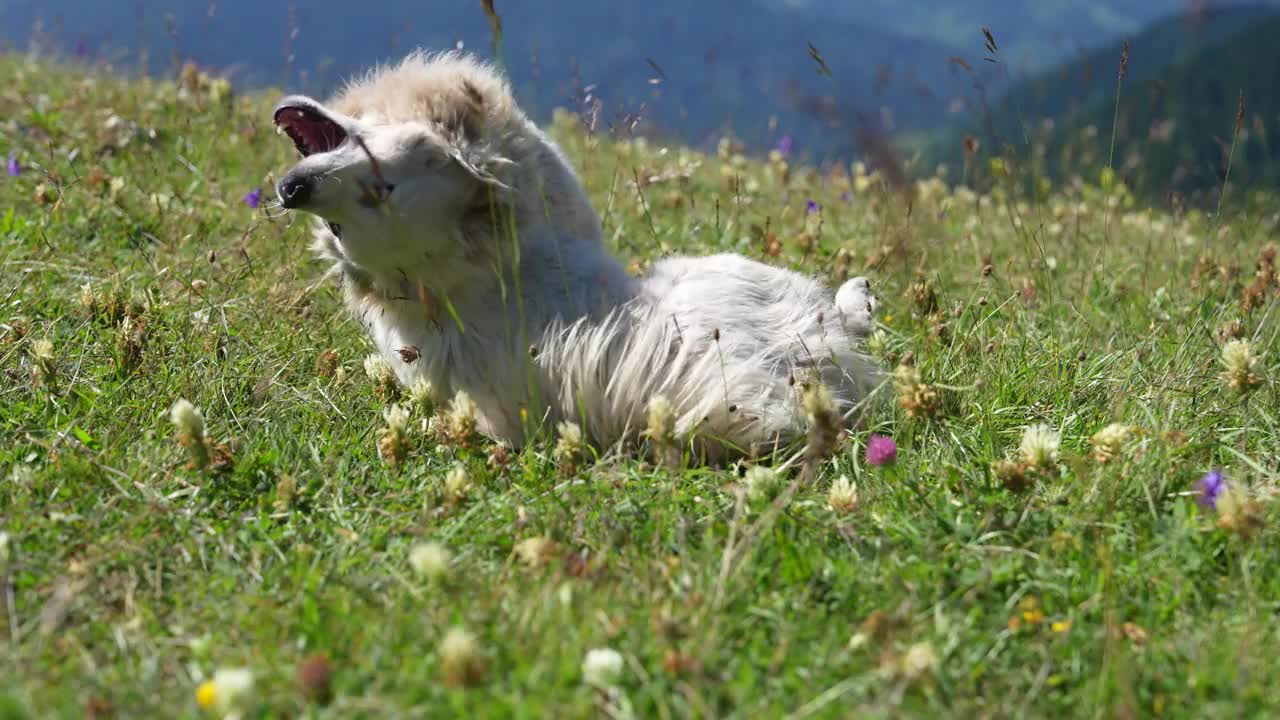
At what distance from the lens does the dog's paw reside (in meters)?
3.88

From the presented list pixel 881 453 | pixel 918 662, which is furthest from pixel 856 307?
pixel 918 662

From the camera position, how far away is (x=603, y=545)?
2717 millimetres

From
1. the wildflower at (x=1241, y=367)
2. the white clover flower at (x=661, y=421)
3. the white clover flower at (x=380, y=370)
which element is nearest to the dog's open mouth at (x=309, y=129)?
the white clover flower at (x=380, y=370)

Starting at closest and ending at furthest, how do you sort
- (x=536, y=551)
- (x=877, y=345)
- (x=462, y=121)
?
(x=536, y=551) < (x=462, y=121) < (x=877, y=345)

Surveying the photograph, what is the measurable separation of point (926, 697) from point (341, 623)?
1278 millimetres

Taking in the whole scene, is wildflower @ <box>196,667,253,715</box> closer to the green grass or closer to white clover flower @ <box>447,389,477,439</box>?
the green grass

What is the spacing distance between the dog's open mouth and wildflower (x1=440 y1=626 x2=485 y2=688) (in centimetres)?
184

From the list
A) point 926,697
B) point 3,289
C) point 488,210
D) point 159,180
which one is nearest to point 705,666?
point 926,697

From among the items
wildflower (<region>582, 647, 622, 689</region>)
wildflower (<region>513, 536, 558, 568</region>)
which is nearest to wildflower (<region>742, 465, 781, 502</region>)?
wildflower (<region>513, 536, 558, 568</region>)

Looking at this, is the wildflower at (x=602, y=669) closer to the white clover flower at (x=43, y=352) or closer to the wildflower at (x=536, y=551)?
the wildflower at (x=536, y=551)

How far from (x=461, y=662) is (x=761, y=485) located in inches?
43.3

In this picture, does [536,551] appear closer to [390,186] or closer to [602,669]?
[602,669]

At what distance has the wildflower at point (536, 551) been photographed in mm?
2537

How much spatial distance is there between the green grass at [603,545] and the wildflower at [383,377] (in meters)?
0.05
